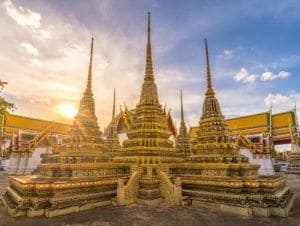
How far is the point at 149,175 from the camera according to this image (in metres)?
10.3

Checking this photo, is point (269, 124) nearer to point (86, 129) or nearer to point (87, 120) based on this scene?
point (87, 120)

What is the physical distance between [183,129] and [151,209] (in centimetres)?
1424

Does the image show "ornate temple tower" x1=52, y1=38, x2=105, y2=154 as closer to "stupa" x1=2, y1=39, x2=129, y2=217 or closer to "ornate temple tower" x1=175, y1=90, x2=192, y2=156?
"stupa" x1=2, y1=39, x2=129, y2=217

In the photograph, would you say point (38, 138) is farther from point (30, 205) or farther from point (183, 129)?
point (30, 205)

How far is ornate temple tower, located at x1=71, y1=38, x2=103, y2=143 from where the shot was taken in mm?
12227

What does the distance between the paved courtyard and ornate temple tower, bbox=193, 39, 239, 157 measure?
357 cm

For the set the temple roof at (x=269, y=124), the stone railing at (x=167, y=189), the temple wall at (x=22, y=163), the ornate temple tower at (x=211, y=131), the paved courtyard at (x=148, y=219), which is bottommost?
the paved courtyard at (x=148, y=219)

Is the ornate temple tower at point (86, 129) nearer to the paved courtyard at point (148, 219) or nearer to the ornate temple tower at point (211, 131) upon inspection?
the paved courtyard at point (148, 219)

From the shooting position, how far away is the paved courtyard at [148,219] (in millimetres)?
6535

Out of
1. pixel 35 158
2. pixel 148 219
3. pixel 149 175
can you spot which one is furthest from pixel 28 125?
pixel 148 219

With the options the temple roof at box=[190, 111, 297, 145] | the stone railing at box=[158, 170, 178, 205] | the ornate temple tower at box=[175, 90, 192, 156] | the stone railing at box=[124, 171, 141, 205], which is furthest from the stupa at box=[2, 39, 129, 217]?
the temple roof at box=[190, 111, 297, 145]

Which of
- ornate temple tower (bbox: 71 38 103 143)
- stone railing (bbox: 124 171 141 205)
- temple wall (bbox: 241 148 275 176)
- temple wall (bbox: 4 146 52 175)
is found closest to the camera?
stone railing (bbox: 124 171 141 205)

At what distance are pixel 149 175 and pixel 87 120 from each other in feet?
17.6

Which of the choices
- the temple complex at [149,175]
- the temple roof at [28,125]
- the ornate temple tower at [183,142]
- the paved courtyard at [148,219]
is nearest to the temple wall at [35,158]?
the temple roof at [28,125]
